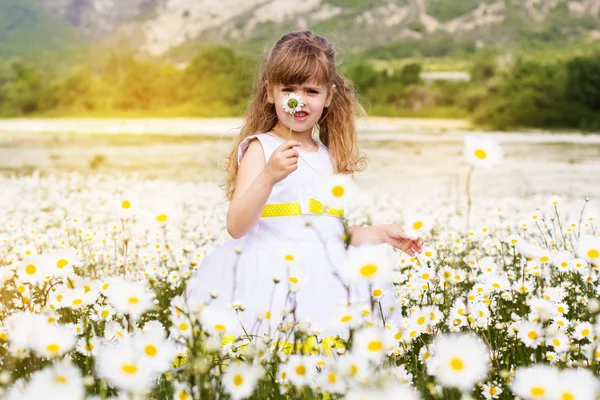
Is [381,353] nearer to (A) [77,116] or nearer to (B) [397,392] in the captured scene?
(B) [397,392]

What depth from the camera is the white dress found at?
2650 millimetres

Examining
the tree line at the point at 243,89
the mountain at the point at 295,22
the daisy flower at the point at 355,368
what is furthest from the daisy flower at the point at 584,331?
the mountain at the point at 295,22

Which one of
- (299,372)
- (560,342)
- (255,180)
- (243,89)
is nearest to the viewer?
(299,372)

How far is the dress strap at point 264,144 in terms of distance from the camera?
301 cm

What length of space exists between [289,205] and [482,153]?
1278 mm

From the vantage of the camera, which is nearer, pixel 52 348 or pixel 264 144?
pixel 52 348

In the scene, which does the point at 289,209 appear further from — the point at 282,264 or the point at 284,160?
the point at 284,160

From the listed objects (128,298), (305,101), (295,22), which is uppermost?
(295,22)

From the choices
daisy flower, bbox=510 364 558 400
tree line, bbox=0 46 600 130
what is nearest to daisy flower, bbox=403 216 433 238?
daisy flower, bbox=510 364 558 400

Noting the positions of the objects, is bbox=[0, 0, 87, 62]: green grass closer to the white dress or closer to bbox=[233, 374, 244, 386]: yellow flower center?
the white dress

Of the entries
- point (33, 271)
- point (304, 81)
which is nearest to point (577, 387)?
point (33, 271)

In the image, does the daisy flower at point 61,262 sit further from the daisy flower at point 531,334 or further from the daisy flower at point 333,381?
the daisy flower at point 531,334

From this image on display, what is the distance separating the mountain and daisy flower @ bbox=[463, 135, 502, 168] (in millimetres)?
30977

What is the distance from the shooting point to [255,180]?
2512 mm
